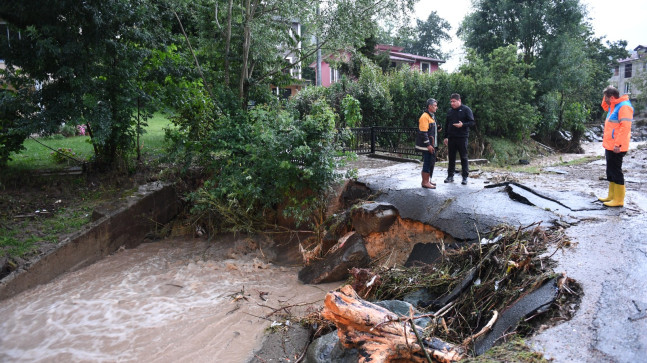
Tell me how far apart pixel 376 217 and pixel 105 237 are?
566 centimetres

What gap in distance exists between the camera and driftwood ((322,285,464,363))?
3.65 meters

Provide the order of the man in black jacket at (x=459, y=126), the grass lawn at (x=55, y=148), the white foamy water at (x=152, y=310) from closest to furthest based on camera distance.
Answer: the white foamy water at (x=152, y=310) < the man in black jacket at (x=459, y=126) < the grass lawn at (x=55, y=148)

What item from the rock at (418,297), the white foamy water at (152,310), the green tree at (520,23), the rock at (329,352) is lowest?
the white foamy water at (152,310)

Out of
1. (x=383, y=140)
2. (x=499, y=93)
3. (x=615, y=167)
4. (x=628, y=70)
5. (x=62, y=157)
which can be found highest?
(x=628, y=70)

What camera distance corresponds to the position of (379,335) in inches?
151

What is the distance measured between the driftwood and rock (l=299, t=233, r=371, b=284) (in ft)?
→ 10.4

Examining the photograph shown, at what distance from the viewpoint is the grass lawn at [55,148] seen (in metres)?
10.8

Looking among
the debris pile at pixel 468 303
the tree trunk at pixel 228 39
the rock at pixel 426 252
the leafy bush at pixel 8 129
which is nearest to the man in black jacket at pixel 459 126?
the rock at pixel 426 252

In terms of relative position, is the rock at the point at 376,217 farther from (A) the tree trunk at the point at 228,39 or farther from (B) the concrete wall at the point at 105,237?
(A) the tree trunk at the point at 228,39

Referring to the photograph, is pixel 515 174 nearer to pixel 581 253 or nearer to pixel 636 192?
pixel 636 192

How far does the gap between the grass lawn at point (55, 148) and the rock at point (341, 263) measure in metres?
6.04

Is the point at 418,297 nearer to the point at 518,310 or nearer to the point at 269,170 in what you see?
the point at 518,310

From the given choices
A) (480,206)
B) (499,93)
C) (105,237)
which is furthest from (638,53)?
(105,237)

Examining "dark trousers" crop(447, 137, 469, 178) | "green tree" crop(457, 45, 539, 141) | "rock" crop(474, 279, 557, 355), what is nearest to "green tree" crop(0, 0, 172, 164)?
"dark trousers" crop(447, 137, 469, 178)
